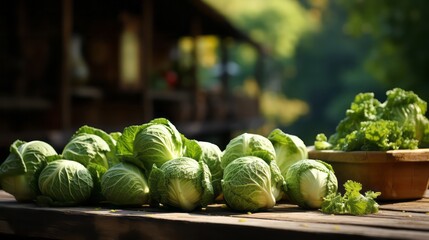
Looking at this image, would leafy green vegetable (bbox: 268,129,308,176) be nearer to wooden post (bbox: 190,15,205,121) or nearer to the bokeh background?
the bokeh background

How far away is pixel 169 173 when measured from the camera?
3131 mm

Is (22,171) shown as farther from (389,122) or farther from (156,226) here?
(389,122)

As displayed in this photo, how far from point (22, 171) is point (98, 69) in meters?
14.0

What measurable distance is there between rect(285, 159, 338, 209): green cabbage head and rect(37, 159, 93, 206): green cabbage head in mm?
972

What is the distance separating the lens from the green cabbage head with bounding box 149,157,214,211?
311cm

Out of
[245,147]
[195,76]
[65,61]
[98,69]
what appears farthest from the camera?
[195,76]

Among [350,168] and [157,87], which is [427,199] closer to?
[350,168]

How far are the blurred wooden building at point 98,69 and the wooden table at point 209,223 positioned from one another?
7064 mm

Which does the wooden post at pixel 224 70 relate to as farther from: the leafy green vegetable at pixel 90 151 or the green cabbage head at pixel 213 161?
the green cabbage head at pixel 213 161

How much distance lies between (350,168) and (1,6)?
1055 centimetres

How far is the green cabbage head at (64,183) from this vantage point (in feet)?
10.9

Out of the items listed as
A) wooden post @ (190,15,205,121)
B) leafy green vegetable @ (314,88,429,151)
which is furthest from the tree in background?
leafy green vegetable @ (314,88,429,151)

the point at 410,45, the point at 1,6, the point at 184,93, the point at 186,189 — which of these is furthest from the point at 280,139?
the point at 410,45

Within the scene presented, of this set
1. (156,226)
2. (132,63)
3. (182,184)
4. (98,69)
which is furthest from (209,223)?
(132,63)
